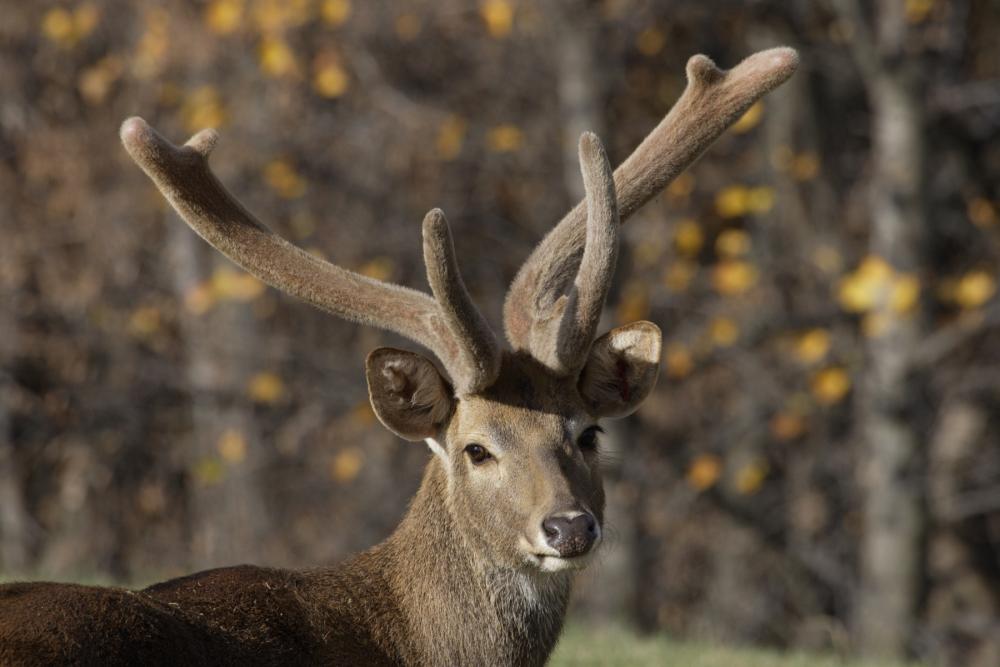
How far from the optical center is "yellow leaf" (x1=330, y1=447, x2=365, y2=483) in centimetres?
1606

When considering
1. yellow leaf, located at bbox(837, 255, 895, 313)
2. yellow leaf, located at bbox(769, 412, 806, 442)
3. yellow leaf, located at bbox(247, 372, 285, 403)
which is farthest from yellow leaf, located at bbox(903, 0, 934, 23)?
yellow leaf, located at bbox(247, 372, 285, 403)

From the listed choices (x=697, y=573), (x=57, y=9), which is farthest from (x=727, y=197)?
(x=57, y=9)

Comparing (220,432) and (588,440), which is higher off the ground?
(588,440)

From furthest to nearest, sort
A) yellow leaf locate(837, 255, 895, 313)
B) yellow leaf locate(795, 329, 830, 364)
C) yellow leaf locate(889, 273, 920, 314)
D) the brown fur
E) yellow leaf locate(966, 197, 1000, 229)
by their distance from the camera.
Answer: yellow leaf locate(966, 197, 1000, 229), yellow leaf locate(795, 329, 830, 364), yellow leaf locate(837, 255, 895, 313), yellow leaf locate(889, 273, 920, 314), the brown fur

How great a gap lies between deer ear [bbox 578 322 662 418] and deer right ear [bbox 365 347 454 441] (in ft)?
1.67

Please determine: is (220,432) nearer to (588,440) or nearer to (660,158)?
(660,158)

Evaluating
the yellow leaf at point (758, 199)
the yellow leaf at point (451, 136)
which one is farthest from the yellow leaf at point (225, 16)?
the yellow leaf at point (758, 199)

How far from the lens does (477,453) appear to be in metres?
5.69

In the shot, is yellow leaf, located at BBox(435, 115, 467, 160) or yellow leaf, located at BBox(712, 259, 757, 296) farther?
yellow leaf, located at BBox(435, 115, 467, 160)

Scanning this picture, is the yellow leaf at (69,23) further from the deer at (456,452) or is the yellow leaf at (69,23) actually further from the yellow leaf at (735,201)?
the deer at (456,452)

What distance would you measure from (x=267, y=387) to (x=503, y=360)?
8.77 m

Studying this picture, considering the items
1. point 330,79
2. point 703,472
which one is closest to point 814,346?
point 703,472

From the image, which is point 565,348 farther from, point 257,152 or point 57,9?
point 57,9

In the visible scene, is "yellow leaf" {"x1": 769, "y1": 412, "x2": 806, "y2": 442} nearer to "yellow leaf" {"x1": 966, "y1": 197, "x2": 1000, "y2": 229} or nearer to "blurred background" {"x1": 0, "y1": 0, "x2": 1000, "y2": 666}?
"blurred background" {"x1": 0, "y1": 0, "x2": 1000, "y2": 666}
